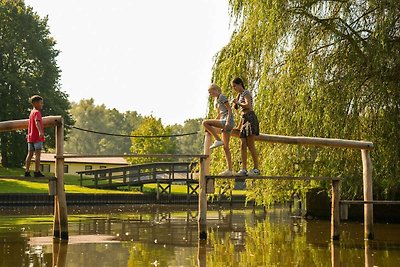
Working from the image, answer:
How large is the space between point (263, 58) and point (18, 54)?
139 feet

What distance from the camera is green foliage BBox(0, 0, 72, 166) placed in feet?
187

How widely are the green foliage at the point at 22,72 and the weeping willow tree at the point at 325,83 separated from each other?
125 feet

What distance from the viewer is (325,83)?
19.7 metres

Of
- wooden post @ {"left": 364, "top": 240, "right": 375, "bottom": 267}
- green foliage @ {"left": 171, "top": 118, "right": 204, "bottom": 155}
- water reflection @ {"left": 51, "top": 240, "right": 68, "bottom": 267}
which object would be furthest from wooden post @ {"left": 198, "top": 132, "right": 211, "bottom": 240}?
green foliage @ {"left": 171, "top": 118, "right": 204, "bottom": 155}

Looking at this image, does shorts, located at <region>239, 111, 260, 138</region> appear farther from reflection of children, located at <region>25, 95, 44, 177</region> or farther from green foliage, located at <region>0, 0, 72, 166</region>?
green foliage, located at <region>0, 0, 72, 166</region>

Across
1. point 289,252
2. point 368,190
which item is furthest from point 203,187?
point 368,190

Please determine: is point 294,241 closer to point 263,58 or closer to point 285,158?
point 285,158

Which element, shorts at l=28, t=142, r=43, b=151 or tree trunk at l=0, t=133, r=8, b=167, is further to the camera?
tree trunk at l=0, t=133, r=8, b=167

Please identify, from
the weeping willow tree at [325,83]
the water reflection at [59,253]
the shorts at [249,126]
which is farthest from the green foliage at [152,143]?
the water reflection at [59,253]

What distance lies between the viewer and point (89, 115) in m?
175

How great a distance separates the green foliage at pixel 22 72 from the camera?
56.9 metres

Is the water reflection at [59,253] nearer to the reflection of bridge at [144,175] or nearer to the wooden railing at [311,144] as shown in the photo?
the wooden railing at [311,144]

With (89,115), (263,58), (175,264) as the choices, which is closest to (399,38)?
(263,58)

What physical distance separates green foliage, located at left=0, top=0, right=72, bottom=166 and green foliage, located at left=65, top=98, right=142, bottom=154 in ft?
299
